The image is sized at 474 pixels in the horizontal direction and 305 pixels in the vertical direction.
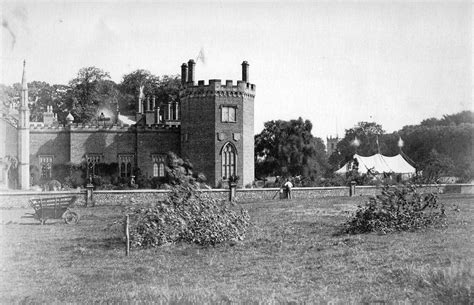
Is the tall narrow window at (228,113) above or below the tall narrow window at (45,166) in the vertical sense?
above

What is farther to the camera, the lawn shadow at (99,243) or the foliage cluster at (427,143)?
the foliage cluster at (427,143)

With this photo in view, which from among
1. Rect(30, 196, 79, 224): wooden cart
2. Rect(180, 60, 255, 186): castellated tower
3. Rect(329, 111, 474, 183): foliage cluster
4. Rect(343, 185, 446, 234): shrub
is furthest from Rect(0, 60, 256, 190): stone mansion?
Rect(343, 185, 446, 234): shrub

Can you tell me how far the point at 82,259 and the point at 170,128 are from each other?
33013 millimetres

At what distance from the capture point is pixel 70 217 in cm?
1966

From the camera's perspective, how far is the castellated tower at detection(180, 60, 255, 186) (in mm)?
40031

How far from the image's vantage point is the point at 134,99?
7219cm

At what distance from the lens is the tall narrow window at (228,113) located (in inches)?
1587

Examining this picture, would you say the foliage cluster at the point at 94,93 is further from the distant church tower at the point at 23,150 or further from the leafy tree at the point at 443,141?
the leafy tree at the point at 443,141

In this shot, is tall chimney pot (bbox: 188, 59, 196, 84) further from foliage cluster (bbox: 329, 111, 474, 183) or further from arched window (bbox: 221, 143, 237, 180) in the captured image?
foliage cluster (bbox: 329, 111, 474, 183)

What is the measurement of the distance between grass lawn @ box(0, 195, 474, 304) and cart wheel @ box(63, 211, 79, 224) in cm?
309

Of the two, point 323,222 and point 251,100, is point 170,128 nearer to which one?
point 251,100

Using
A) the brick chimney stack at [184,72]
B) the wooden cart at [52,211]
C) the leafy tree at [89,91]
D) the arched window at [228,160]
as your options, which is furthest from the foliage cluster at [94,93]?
the wooden cart at [52,211]

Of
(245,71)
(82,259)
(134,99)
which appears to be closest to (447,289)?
(82,259)

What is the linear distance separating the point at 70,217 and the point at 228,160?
2158 cm
